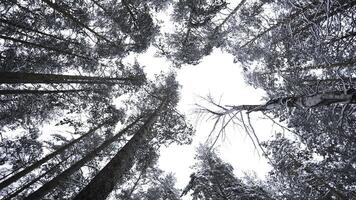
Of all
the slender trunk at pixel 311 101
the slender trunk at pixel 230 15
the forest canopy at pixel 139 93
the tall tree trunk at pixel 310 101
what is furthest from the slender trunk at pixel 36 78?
the slender trunk at pixel 230 15

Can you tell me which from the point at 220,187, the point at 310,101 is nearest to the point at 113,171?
the point at 310,101

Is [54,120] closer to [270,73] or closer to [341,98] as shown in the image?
[270,73]

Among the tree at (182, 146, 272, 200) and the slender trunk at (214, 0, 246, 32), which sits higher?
the slender trunk at (214, 0, 246, 32)

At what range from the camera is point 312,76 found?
9836 millimetres

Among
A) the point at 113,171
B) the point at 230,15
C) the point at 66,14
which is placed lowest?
the point at 113,171

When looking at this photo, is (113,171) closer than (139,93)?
Yes

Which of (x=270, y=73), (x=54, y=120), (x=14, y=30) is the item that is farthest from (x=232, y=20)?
(x=54, y=120)

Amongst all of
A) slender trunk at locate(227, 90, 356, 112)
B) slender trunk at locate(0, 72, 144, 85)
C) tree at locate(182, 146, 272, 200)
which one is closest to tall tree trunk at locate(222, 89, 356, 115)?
slender trunk at locate(227, 90, 356, 112)

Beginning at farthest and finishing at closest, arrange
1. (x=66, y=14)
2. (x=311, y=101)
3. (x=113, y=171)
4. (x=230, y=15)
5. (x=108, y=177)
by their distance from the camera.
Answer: (x=230, y=15) < (x=66, y=14) < (x=113, y=171) < (x=108, y=177) < (x=311, y=101)

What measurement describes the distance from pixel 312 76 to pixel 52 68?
1067cm

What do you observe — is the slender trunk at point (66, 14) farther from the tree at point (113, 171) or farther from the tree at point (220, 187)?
the tree at point (220, 187)

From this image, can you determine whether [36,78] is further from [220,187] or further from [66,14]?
[220,187]

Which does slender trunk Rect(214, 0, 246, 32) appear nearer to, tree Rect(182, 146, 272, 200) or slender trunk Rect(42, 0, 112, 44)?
slender trunk Rect(42, 0, 112, 44)

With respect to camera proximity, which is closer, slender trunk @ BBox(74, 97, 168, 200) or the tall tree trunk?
the tall tree trunk
